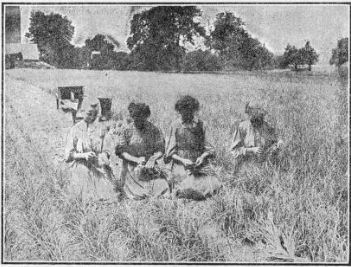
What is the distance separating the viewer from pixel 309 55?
5445 millimetres

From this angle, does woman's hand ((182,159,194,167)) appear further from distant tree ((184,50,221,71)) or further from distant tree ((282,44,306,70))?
distant tree ((282,44,306,70))

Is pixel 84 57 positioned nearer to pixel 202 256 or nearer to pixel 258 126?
pixel 258 126

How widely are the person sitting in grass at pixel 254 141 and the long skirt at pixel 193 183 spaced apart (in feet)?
1.10

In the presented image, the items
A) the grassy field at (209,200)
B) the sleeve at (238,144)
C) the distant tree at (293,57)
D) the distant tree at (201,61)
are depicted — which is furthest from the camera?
the distant tree at (201,61)

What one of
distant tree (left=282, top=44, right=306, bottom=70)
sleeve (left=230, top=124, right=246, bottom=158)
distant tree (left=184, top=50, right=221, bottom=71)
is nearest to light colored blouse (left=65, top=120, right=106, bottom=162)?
distant tree (left=184, top=50, right=221, bottom=71)

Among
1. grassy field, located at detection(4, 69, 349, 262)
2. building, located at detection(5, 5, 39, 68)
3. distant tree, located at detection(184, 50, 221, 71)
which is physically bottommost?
grassy field, located at detection(4, 69, 349, 262)

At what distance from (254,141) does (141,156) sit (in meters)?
1.26

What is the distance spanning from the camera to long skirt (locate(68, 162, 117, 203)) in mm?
5277

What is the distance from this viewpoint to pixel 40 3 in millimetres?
5484

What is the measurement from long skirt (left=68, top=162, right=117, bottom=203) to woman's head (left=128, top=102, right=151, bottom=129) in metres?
0.62

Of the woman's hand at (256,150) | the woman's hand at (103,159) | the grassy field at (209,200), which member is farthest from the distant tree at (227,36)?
the woman's hand at (103,159)

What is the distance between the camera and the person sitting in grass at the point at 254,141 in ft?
17.4

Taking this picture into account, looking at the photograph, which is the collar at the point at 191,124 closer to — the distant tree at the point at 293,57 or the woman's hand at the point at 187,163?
the woman's hand at the point at 187,163

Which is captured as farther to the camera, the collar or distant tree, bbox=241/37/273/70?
distant tree, bbox=241/37/273/70
